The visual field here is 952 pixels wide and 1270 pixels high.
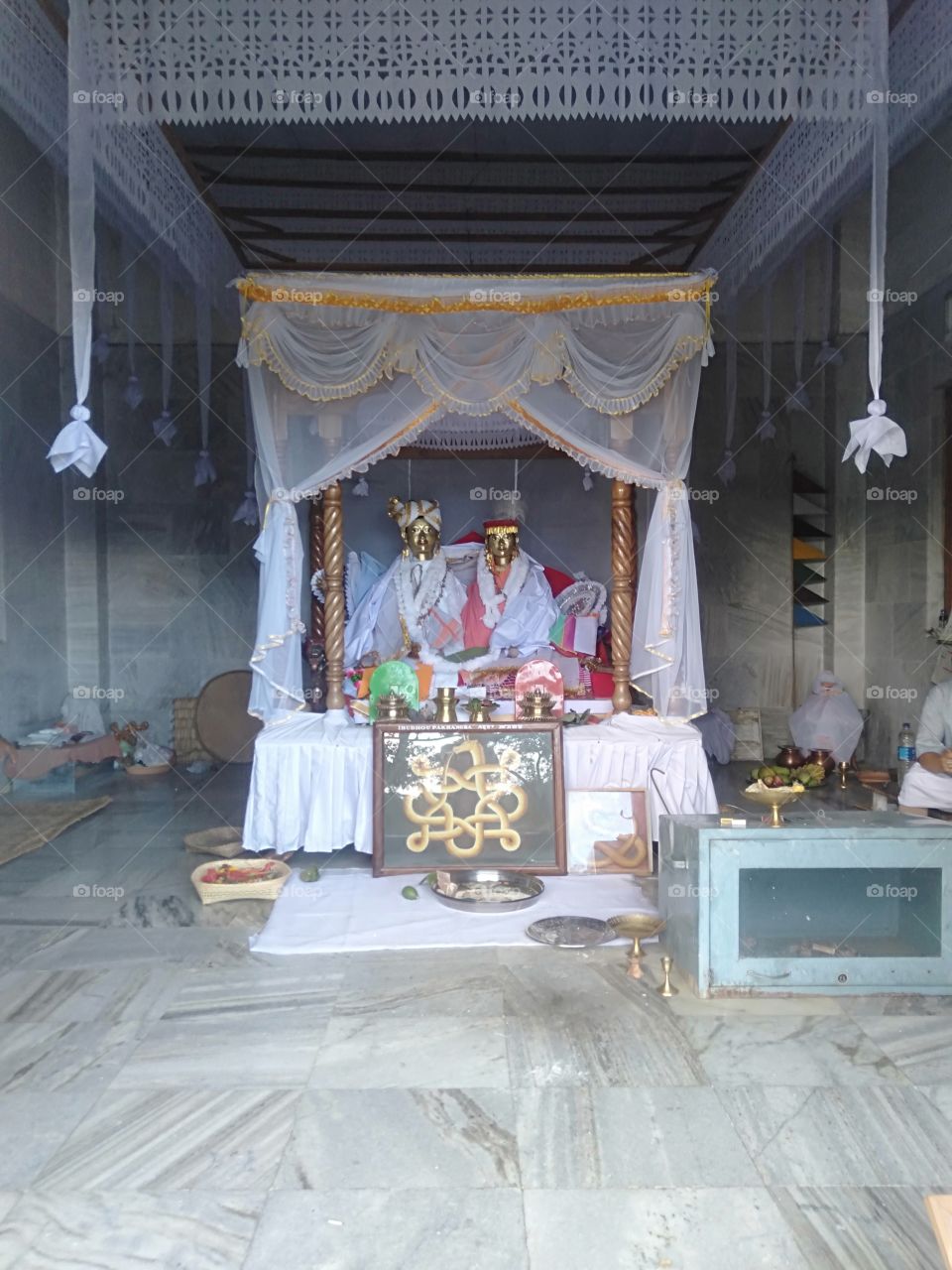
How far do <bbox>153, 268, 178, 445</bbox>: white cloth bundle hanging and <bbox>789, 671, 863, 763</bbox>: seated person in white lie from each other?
20.0 feet

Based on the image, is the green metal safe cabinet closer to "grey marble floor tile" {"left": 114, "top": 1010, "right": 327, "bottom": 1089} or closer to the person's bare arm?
"grey marble floor tile" {"left": 114, "top": 1010, "right": 327, "bottom": 1089}

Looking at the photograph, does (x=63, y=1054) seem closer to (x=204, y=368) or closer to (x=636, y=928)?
(x=636, y=928)

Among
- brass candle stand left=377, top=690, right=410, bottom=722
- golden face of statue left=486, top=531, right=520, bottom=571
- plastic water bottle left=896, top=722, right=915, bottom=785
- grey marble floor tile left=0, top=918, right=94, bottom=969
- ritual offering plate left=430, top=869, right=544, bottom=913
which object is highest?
golden face of statue left=486, top=531, right=520, bottom=571

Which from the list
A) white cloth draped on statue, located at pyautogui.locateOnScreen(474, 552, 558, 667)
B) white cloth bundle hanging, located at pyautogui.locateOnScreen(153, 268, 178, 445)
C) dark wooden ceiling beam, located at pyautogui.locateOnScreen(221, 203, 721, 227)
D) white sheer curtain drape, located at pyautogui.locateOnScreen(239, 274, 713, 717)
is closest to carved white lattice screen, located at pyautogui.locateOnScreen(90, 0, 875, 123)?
white sheer curtain drape, located at pyautogui.locateOnScreen(239, 274, 713, 717)

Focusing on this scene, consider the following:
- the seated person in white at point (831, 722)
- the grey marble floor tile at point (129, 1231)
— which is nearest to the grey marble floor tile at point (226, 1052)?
the grey marble floor tile at point (129, 1231)

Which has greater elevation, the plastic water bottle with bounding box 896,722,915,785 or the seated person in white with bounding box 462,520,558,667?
the seated person in white with bounding box 462,520,558,667

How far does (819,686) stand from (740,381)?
3250mm

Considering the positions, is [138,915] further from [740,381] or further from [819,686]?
[740,381]

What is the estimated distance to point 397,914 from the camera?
4.48m

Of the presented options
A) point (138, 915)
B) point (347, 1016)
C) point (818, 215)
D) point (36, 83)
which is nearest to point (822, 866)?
point (347, 1016)

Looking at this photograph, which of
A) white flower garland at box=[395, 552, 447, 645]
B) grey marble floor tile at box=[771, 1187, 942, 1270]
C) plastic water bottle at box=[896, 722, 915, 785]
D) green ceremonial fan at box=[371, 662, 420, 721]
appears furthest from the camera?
white flower garland at box=[395, 552, 447, 645]

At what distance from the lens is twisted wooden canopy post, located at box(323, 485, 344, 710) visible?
5742 mm

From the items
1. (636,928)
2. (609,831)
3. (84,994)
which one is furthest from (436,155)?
(84,994)

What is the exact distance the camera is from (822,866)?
352cm
